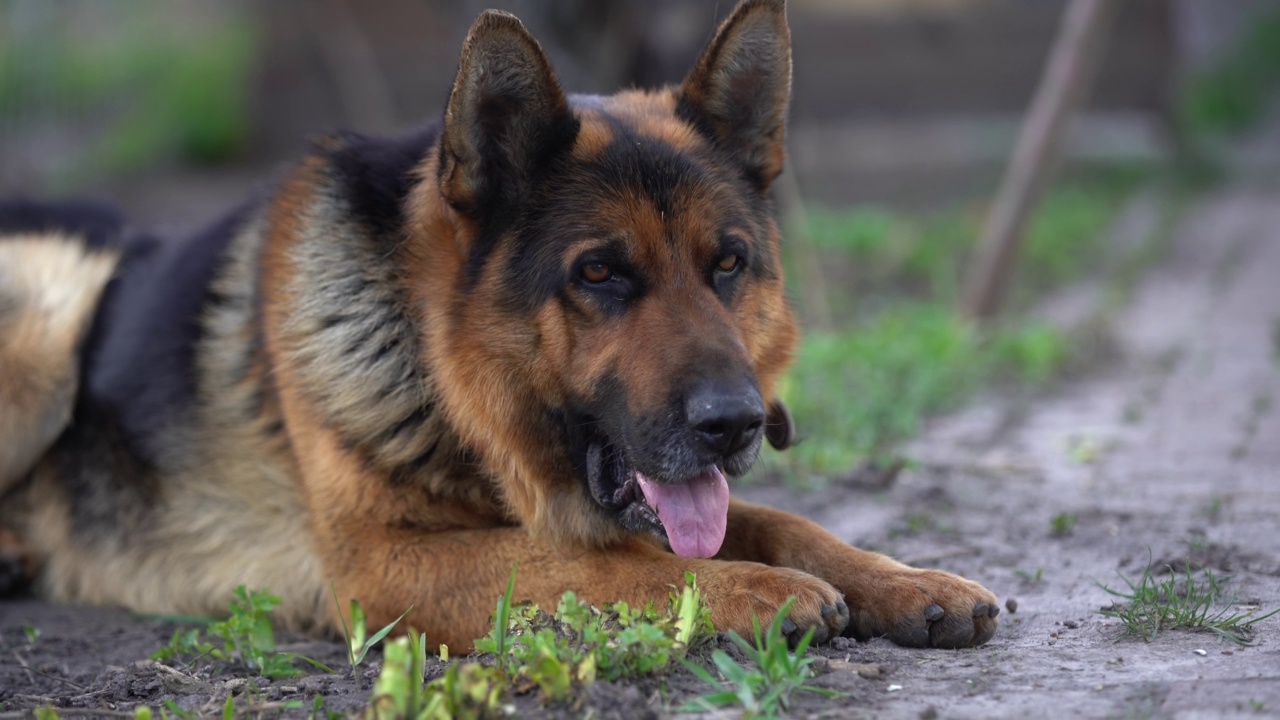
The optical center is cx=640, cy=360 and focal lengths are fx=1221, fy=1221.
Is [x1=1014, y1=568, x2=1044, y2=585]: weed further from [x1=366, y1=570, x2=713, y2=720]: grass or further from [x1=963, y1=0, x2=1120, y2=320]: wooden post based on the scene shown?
[x1=963, y1=0, x2=1120, y2=320]: wooden post

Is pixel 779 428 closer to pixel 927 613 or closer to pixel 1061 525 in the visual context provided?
pixel 927 613

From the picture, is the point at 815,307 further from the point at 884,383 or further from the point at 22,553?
the point at 22,553

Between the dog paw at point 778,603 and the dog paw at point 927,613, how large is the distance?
128 millimetres

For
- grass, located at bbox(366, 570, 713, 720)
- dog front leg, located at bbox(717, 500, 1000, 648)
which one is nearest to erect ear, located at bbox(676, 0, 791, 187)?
dog front leg, located at bbox(717, 500, 1000, 648)

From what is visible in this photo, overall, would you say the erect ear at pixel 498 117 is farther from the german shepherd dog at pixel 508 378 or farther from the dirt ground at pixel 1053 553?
the dirt ground at pixel 1053 553

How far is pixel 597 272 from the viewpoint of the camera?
11.1ft

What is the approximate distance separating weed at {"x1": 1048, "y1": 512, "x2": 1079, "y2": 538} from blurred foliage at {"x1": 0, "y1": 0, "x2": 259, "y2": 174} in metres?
12.8

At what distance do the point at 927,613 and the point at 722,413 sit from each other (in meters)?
0.76

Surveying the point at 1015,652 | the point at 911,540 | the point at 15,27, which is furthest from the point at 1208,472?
the point at 15,27

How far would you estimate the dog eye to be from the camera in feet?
11.1

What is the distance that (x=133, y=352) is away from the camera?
467 centimetres

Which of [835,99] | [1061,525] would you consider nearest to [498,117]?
[1061,525]

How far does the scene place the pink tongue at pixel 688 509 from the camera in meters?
3.35

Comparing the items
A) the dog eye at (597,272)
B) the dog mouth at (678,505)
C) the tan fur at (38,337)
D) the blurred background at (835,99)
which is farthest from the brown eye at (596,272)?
the blurred background at (835,99)
